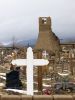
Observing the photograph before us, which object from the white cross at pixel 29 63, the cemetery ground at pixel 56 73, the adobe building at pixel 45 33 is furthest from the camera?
the adobe building at pixel 45 33

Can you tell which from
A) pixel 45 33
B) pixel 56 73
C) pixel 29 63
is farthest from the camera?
pixel 45 33

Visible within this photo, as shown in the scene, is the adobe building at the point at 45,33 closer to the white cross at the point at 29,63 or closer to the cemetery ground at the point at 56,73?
the cemetery ground at the point at 56,73

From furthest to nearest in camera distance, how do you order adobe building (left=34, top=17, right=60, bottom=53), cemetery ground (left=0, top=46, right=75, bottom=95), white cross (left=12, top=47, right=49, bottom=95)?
adobe building (left=34, top=17, right=60, bottom=53) < cemetery ground (left=0, top=46, right=75, bottom=95) < white cross (left=12, top=47, right=49, bottom=95)

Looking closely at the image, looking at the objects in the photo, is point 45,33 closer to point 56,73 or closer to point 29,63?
point 56,73

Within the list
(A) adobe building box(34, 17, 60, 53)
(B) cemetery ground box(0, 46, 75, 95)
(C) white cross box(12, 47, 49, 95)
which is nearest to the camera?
(C) white cross box(12, 47, 49, 95)

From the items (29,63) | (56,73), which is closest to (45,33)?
(56,73)

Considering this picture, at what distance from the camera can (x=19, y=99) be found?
5715 millimetres

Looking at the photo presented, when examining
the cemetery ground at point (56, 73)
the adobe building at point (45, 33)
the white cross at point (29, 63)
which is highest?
the white cross at point (29, 63)

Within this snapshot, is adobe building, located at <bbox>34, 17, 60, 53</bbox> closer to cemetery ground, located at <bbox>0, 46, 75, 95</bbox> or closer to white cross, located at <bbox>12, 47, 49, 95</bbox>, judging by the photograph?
cemetery ground, located at <bbox>0, 46, 75, 95</bbox>

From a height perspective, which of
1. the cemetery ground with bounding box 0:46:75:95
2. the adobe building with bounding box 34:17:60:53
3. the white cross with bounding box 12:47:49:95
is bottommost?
the adobe building with bounding box 34:17:60:53

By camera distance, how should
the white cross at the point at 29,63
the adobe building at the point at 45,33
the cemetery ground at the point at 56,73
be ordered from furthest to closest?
the adobe building at the point at 45,33 < the cemetery ground at the point at 56,73 < the white cross at the point at 29,63

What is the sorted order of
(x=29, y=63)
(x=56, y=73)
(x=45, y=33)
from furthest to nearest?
(x=45, y=33) → (x=56, y=73) → (x=29, y=63)

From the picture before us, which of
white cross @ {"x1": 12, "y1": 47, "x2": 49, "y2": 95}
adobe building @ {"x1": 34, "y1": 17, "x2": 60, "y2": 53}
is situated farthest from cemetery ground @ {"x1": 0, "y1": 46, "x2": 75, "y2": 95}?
adobe building @ {"x1": 34, "y1": 17, "x2": 60, "y2": 53}

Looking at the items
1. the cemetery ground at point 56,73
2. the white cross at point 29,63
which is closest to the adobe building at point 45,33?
the cemetery ground at point 56,73
